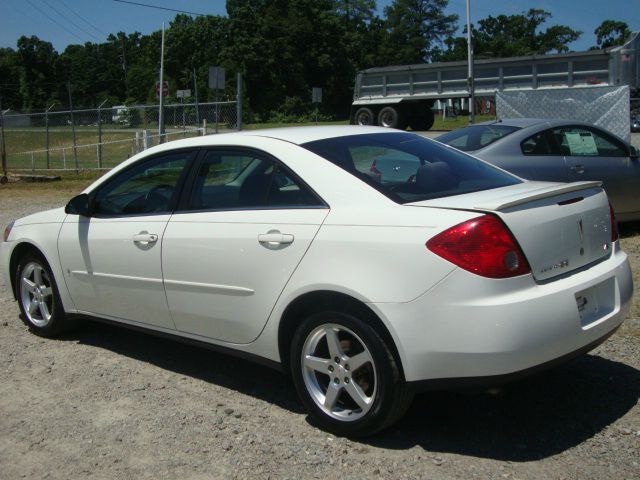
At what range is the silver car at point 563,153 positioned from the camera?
7.81m

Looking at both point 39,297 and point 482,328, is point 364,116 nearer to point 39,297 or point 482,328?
point 39,297

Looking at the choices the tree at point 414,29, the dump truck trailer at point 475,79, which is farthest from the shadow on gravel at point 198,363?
the tree at point 414,29

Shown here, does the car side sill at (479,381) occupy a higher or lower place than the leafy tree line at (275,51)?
lower

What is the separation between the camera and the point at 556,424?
3.61 metres

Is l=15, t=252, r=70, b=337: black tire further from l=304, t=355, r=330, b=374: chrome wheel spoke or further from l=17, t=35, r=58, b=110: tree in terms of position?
l=17, t=35, r=58, b=110: tree

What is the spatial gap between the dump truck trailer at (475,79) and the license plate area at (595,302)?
1885cm

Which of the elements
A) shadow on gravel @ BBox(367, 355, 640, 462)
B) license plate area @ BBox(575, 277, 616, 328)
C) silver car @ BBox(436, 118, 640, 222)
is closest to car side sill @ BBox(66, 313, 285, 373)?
shadow on gravel @ BBox(367, 355, 640, 462)

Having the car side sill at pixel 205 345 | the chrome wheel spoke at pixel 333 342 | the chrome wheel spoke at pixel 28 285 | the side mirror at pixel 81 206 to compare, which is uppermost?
the side mirror at pixel 81 206

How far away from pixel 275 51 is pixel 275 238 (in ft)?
253

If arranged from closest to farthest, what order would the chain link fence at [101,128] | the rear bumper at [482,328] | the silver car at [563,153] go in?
the rear bumper at [482,328] → the silver car at [563,153] → the chain link fence at [101,128]

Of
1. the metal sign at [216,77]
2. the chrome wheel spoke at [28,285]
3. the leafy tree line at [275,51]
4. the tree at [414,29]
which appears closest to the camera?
the chrome wheel spoke at [28,285]

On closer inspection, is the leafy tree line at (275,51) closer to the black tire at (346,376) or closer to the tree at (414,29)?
the tree at (414,29)

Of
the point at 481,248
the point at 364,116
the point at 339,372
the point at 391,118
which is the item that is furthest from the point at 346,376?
the point at 364,116

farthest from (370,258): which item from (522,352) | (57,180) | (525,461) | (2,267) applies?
(57,180)
